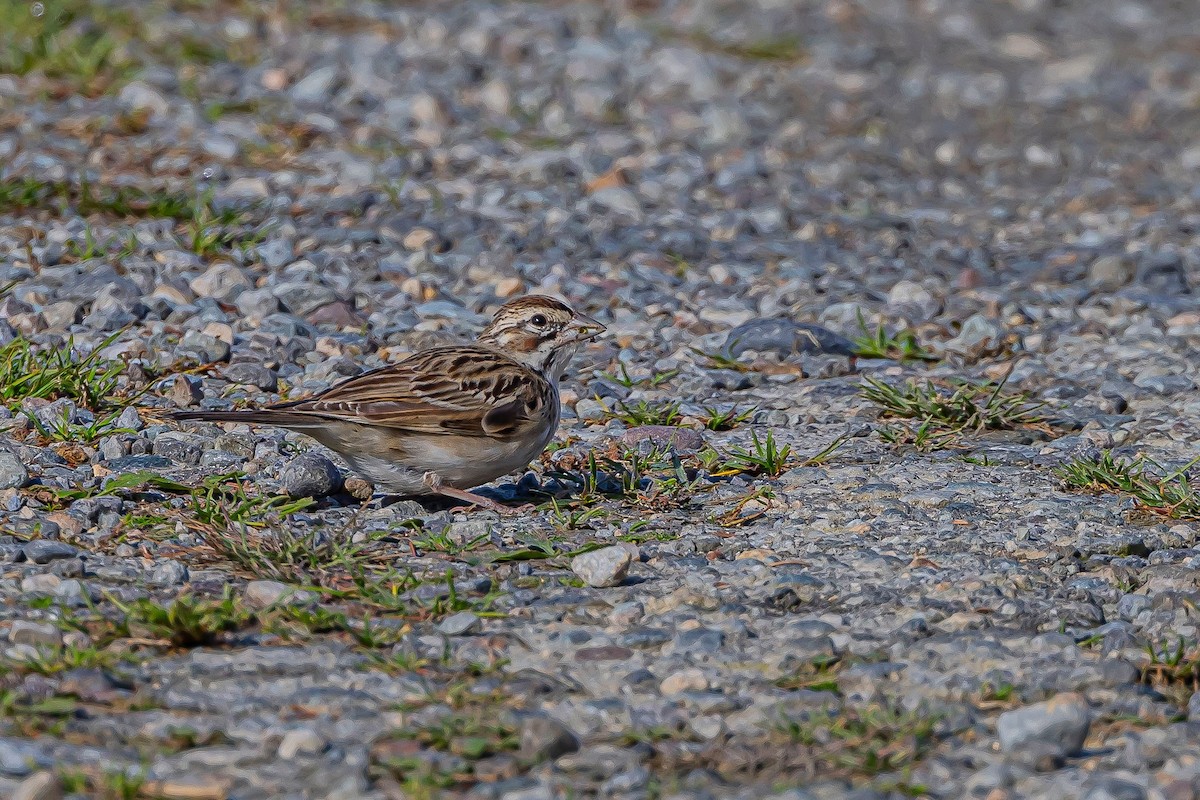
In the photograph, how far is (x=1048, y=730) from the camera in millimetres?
A: 4230

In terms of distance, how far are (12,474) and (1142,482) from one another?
13.7 ft

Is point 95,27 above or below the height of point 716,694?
above

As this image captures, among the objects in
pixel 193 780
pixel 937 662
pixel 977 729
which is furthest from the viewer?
pixel 937 662

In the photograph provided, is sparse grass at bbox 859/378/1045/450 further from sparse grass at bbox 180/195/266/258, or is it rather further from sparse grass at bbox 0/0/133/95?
sparse grass at bbox 0/0/133/95

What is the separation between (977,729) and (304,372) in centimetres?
402

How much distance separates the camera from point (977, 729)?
14.3ft

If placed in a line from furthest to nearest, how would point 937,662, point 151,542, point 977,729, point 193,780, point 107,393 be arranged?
1. point 107,393
2. point 151,542
3. point 937,662
4. point 977,729
5. point 193,780

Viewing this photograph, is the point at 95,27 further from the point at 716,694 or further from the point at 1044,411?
the point at 716,694

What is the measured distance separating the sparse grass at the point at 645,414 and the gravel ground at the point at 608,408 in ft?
0.11

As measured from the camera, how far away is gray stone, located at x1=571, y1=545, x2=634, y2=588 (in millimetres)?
5176

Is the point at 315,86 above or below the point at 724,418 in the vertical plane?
above

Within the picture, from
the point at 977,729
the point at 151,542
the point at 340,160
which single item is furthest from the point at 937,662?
the point at 340,160

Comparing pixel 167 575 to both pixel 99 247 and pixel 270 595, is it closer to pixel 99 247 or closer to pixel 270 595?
pixel 270 595

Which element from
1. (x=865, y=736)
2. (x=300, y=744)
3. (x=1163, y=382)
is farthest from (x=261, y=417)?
(x=1163, y=382)
